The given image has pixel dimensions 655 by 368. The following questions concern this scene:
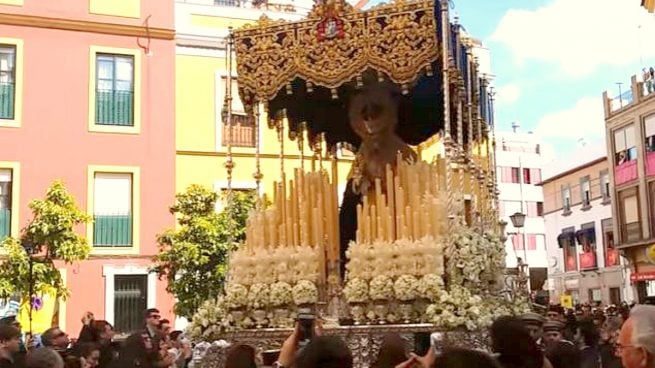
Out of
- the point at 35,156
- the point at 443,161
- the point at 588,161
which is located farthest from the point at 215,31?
the point at 588,161

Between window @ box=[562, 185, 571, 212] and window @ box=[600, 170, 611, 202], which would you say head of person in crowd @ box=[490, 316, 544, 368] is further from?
window @ box=[562, 185, 571, 212]

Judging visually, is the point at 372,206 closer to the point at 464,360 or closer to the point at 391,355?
the point at 391,355

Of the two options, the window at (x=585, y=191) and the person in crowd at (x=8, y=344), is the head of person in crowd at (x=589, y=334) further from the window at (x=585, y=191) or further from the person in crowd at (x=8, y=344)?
the window at (x=585, y=191)

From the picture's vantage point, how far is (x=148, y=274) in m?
18.6

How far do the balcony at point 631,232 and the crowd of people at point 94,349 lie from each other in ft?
84.0

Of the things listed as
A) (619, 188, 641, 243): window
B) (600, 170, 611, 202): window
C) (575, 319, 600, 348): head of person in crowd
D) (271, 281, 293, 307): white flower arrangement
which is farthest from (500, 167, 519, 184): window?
(575, 319, 600, 348): head of person in crowd

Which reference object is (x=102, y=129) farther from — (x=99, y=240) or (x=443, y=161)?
(x=443, y=161)

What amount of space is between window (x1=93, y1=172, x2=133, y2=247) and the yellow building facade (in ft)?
4.39

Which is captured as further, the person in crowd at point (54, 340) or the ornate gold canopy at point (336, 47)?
the ornate gold canopy at point (336, 47)

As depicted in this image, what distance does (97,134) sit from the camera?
62.3 feet

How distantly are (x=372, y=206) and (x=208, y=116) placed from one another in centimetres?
1129

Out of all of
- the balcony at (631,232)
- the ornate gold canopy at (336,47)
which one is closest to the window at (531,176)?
the balcony at (631,232)

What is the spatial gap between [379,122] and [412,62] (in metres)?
1.59

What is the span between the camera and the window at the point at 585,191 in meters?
38.5
